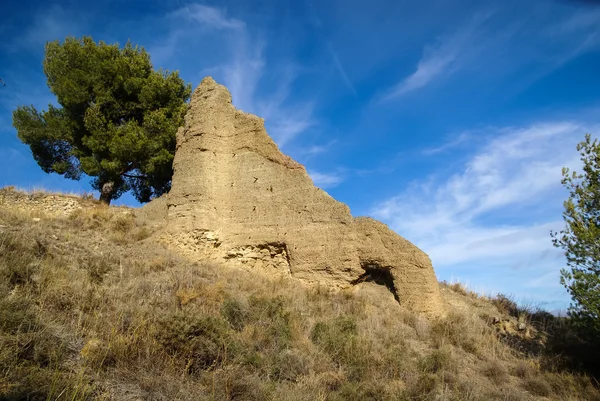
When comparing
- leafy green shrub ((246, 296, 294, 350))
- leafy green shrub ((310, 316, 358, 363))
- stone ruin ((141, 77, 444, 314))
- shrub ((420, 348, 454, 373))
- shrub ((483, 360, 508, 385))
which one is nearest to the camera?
leafy green shrub ((246, 296, 294, 350))

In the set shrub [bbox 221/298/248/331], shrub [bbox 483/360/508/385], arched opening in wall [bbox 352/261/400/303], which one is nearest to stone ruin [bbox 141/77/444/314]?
arched opening in wall [bbox 352/261/400/303]

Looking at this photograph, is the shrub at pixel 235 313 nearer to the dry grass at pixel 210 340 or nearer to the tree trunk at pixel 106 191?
the dry grass at pixel 210 340

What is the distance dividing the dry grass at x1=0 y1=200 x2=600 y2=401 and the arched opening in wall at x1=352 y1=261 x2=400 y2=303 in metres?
0.56

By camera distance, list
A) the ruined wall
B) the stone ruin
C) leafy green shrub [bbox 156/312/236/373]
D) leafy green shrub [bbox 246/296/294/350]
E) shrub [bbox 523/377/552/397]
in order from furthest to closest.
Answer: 1. the ruined wall
2. the stone ruin
3. shrub [bbox 523/377/552/397]
4. leafy green shrub [bbox 246/296/294/350]
5. leafy green shrub [bbox 156/312/236/373]

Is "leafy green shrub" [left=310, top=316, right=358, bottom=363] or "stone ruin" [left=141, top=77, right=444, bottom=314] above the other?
"stone ruin" [left=141, top=77, right=444, bottom=314]

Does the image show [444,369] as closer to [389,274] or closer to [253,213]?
[389,274]

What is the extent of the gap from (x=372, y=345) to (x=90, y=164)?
14.4m

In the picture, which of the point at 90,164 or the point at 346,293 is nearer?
the point at 346,293

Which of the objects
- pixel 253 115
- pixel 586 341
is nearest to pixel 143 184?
pixel 253 115

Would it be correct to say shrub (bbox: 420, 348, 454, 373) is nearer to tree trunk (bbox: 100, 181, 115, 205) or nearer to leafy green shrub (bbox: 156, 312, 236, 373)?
leafy green shrub (bbox: 156, 312, 236, 373)

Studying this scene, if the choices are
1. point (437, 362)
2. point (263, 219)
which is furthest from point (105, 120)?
point (437, 362)

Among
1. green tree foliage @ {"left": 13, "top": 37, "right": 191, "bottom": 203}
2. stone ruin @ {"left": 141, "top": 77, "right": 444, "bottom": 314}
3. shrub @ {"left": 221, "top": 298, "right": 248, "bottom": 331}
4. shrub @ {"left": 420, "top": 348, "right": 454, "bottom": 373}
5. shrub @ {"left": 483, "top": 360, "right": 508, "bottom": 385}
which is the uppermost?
green tree foliage @ {"left": 13, "top": 37, "right": 191, "bottom": 203}

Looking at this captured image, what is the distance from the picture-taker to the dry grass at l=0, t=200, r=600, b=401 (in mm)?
5051

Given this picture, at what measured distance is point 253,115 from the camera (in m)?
13.3
